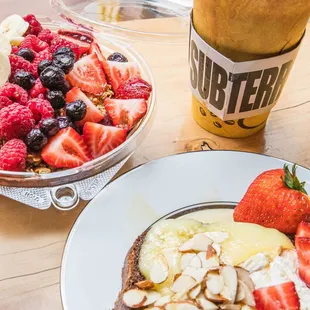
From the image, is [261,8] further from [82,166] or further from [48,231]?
[48,231]

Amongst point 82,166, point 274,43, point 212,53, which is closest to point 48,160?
point 82,166

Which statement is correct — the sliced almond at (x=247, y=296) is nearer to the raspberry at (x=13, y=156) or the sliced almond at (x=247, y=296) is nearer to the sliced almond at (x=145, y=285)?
the sliced almond at (x=145, y=285)

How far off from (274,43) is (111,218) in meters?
0.50

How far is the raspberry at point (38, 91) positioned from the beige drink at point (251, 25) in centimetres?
40

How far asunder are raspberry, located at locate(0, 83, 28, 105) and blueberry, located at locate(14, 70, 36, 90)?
28 millimetres

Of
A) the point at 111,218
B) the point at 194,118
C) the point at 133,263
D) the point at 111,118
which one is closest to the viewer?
the point at 133,263

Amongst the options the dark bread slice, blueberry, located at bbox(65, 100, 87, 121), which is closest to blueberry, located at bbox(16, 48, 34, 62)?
blueberry, located at bbox(65, 100, 87, 121)

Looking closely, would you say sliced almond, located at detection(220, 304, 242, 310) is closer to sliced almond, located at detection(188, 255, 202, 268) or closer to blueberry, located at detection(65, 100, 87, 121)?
sliced almond, located at detection(188, 255, 202, 268)

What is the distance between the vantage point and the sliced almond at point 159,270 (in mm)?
882

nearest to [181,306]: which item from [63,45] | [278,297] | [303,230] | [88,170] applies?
[278,297]

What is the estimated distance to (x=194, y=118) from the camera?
1.36 meters

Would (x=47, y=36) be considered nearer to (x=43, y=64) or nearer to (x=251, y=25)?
(x=43, y=64)

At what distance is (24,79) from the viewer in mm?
1234

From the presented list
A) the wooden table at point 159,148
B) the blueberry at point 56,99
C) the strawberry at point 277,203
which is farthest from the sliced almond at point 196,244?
the blueberry at point 56,99
